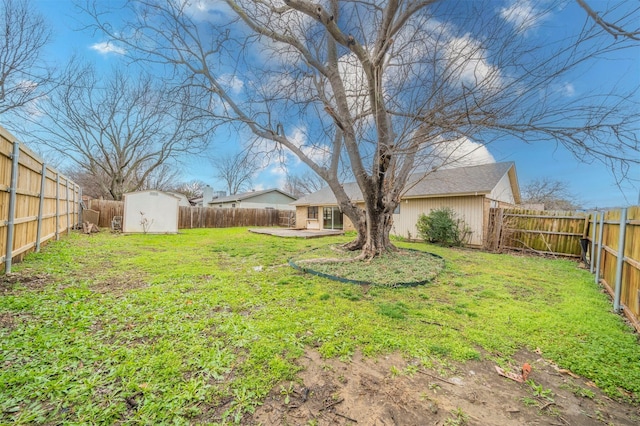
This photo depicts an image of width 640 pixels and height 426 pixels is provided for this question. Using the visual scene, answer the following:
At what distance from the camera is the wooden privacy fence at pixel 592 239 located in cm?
319

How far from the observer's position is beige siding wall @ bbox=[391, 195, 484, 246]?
33.0 feet

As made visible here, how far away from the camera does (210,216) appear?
60.4 ft

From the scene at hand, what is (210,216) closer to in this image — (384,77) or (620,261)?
(384,77)

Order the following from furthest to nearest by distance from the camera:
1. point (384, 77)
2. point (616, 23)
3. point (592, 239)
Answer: point (592, 239)
point (384, 77)
point (616, 23)

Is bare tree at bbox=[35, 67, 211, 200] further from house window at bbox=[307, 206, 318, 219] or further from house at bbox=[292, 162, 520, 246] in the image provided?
house at bbox=[292, 162, 520, 246]

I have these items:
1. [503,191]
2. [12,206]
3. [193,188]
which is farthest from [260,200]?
[12,206]

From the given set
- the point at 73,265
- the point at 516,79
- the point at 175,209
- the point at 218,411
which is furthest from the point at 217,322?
the point at 175,209

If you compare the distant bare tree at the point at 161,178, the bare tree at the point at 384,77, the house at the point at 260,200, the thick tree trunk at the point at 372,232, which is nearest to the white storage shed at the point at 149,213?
the bare tree at the point at 384,77

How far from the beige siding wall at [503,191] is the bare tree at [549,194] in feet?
21.3

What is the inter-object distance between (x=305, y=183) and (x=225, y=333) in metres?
27.8

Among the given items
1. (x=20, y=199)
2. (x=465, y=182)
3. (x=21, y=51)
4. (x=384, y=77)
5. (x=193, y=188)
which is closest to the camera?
(x=20, y=199)

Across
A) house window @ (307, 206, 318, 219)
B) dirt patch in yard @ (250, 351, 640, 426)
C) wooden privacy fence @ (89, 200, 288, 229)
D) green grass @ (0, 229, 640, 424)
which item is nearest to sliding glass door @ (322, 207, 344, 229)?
house window @ (307, 206, 318, 219)

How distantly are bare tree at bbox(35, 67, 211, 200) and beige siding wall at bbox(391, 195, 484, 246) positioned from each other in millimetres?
10661

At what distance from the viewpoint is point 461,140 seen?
3.88m
